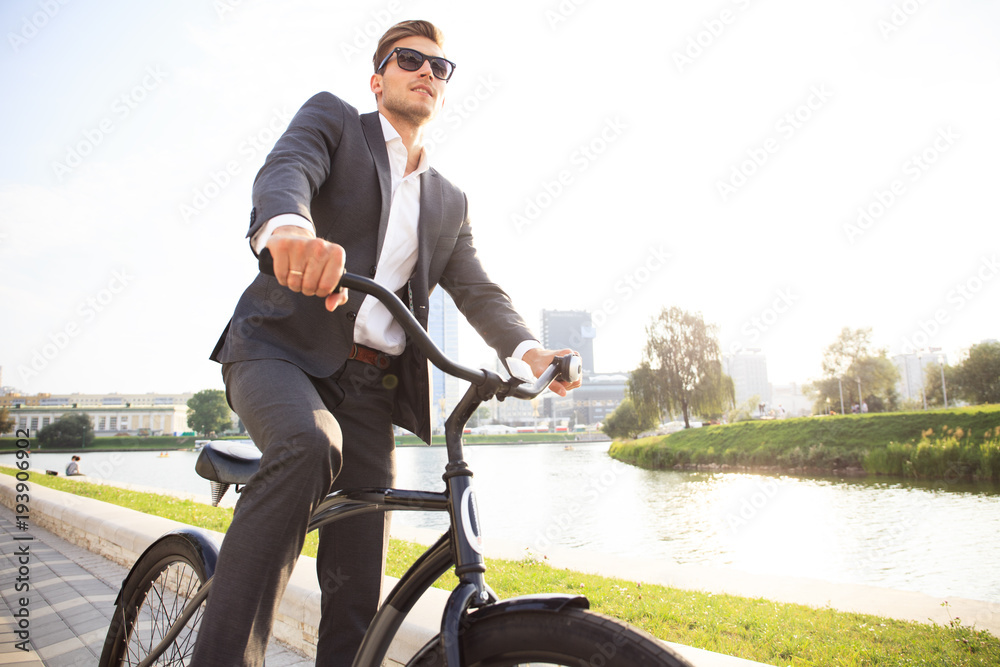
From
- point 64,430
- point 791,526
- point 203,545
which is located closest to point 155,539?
point 203,545

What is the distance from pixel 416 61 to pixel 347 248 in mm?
558

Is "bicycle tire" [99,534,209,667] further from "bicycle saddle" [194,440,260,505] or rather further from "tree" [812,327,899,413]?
"tree" [812,327,899,413]

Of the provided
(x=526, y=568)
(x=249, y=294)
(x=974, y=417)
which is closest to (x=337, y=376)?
(x=249, y=294)

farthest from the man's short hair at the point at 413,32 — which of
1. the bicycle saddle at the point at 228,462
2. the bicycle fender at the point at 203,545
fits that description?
the bicycle fender at the point at 203,545

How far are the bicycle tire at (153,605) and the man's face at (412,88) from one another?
143 centimetres

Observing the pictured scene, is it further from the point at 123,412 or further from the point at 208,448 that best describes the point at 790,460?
the point at 123,412

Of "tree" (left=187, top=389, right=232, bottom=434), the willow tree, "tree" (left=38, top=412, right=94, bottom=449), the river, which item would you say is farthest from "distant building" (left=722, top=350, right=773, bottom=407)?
the river

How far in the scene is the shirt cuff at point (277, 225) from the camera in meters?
1.03

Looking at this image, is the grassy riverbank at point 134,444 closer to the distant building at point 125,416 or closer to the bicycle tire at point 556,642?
the distant building at point 125,416

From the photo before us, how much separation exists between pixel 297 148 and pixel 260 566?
87cm

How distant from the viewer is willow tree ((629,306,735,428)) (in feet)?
94.2

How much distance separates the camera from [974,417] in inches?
572

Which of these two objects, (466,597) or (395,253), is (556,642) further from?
(395,253)

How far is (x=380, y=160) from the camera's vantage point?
155cm
